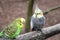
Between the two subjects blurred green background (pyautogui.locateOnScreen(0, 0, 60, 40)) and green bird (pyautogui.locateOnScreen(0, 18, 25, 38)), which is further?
blurred green background (pyautogui.locateOnScreen(0, 0, 60, 40))

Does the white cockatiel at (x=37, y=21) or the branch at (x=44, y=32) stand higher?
the white cockatiel at (x=37, y=21)

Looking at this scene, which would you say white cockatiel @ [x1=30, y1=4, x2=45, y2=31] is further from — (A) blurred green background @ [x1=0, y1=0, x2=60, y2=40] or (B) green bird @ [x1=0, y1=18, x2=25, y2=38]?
(A) blurred green background @ [x1=0, y1=0, x2=60, y2=40]

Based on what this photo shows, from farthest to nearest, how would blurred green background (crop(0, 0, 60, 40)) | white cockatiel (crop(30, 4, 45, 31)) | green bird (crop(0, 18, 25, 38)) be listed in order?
blurred green background (crop(0, 0, 60, 40)) → white cockatiel (crop(30, 4, 45, 31)) → green bird (crop(0, 18, 25, 38))

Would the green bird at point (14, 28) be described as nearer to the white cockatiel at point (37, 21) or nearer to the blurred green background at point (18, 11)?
the white cockatiel at point (37, 21)

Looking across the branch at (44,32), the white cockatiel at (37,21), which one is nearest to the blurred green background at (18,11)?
the white cockatiel at (37,21)

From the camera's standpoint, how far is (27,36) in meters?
2.68

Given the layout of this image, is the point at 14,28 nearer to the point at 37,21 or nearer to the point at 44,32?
the point at 44,32

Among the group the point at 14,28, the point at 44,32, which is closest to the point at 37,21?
the point at 44,32

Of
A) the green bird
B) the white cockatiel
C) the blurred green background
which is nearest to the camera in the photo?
the green bird

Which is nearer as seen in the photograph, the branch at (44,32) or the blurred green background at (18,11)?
the branch at (44,32)

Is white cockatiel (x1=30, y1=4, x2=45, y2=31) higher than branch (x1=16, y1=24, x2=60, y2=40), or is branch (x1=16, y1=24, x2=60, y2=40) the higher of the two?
white cockatiel (x1=30, y1=4, x2=45, y2=31)

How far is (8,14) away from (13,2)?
40.7 inches

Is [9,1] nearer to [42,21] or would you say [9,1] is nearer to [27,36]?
[42,21]

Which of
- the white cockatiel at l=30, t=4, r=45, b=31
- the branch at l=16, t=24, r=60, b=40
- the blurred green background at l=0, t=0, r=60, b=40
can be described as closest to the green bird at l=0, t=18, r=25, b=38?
the branch at l=16, t=24, r=60, b=40
